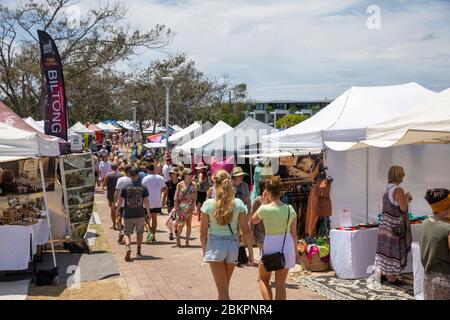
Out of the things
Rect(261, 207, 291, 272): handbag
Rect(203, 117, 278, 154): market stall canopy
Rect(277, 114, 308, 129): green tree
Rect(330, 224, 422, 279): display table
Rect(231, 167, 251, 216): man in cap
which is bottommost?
Rect(330, 224, 422, 279): display table

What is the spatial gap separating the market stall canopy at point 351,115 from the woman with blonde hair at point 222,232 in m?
3.98

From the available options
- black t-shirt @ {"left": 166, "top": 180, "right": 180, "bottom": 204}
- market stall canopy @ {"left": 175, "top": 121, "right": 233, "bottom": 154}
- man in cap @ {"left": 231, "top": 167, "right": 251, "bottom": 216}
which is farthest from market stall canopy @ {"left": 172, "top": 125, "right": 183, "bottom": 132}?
man in cap @ {"left": 231, "top": 167, "right": 251, "bottom": 216}

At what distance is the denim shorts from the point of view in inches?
219

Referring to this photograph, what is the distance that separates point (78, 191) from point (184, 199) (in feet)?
7.25

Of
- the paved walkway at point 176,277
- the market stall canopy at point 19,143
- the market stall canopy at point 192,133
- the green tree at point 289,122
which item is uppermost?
the green tree at point 289,122

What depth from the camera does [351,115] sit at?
10.0 metres

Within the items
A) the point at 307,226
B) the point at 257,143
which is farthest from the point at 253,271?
the point at 257,143

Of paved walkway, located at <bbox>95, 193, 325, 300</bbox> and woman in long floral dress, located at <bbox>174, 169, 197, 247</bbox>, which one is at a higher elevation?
woman in long floral dress, located at <bbox>174, 169, 197, 247</bbox>

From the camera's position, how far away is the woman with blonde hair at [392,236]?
718cm

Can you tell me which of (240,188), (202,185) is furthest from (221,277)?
(202,185)

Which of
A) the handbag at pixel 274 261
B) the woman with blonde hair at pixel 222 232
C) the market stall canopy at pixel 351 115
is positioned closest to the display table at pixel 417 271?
the handbag at pixel 274 261

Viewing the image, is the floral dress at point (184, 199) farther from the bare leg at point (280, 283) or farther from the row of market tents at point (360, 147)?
the bare leg at point (280, 283)

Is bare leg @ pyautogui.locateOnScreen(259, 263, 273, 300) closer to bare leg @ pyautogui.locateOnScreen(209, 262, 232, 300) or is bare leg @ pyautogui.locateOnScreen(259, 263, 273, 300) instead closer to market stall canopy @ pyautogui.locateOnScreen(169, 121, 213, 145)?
bare leg @ pyautogui.locateOnScreen(209, 262, 232, 300)

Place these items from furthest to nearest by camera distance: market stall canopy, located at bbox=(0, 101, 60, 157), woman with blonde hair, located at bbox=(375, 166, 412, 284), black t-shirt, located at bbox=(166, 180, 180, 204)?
black t-shirt, located at bbox=(166, 180, 180, 204)
market stall canopy, located at bbox=(0, 101, 60, 157)
woman with blonde hair, located at bbox=(375, 166, 412, 284)
